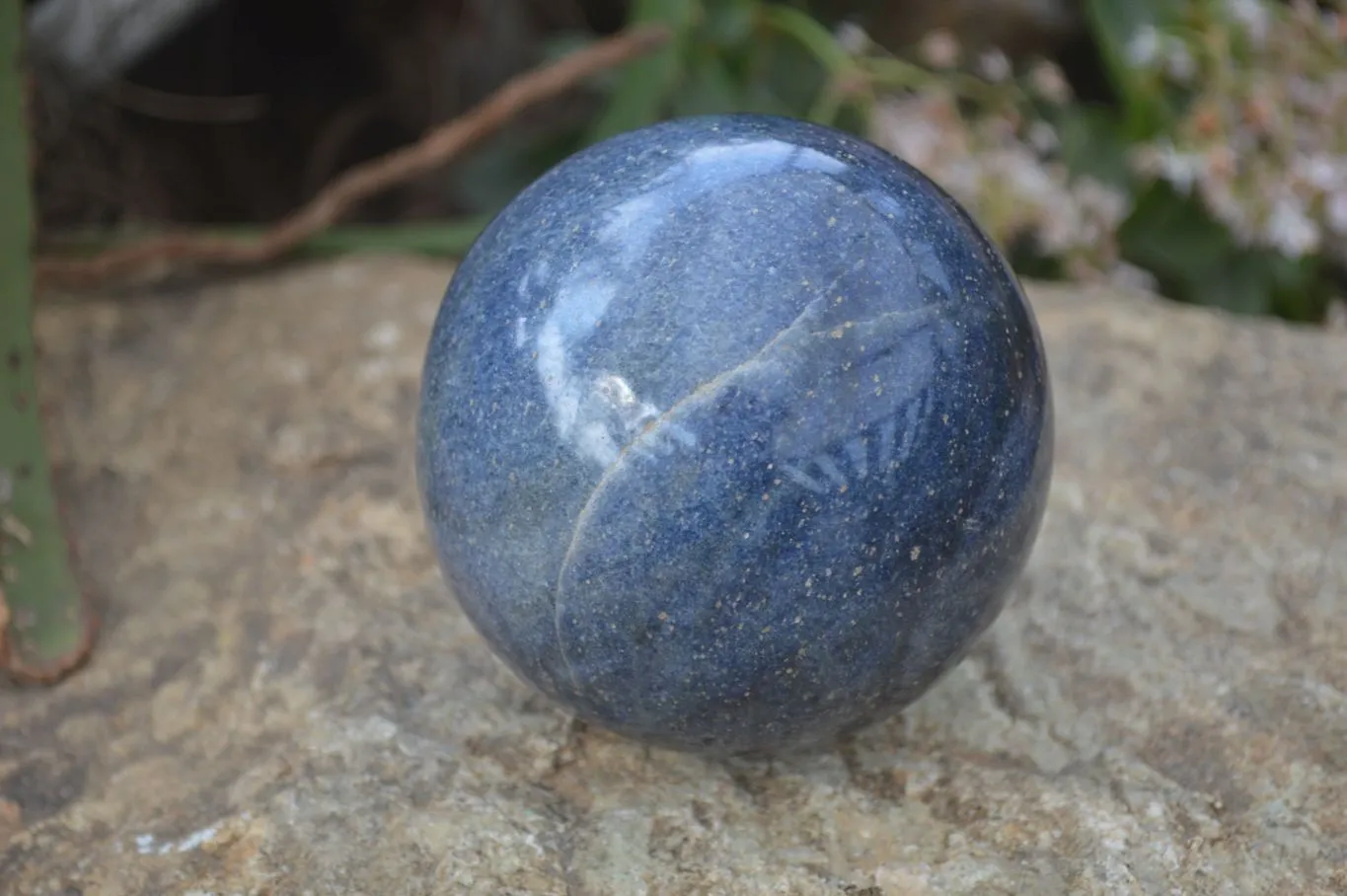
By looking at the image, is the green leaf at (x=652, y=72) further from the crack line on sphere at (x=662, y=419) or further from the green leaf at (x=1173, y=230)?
the crack line on sphere at (x=662, y=419)

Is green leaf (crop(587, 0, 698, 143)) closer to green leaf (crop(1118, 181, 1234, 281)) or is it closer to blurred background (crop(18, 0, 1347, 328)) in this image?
blurred background (crop(18, 0, 1347, 328))

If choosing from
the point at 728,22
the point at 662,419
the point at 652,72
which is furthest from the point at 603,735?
the point at 728,22

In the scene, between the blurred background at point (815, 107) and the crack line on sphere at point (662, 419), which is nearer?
the crack line on sphere at point (662, 419)

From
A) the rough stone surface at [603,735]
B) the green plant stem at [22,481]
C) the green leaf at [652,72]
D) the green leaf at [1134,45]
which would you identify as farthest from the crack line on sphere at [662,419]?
the green leaf at [1134,45]

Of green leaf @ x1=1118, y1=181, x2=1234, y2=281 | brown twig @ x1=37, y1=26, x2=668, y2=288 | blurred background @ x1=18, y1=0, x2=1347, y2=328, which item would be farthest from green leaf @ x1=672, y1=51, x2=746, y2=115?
green leaf @ x1=1118, y1=181, x2=1234, y2=281

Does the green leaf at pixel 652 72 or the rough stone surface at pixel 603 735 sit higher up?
the green leaf at pixel 652 72

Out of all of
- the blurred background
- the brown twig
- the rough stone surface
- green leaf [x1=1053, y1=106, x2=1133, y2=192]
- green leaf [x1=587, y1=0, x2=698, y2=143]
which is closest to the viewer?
the rough stone surface
